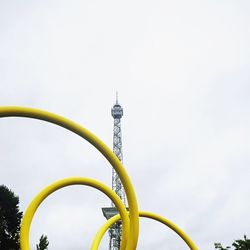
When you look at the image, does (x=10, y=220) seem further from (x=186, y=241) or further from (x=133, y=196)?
(x=133, y=196)

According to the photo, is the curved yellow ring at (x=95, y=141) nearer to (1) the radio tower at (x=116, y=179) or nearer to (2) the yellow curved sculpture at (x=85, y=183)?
(2) the yellow curved sculpture at (x=85, y=183)

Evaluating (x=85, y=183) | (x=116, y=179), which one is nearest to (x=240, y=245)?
(x=85, y=183)

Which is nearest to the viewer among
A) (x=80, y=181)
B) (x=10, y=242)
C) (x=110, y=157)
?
(x=110, y=157)

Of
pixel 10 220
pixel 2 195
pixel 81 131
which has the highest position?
pixel 2 195

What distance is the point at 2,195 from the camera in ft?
101

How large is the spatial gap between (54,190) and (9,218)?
2346 cm

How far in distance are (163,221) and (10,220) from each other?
2235 centimetres

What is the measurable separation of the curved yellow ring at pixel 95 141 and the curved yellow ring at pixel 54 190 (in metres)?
1.04

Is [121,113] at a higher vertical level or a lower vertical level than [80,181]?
higher

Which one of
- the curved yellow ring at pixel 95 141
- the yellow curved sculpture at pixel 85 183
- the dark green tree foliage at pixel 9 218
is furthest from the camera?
the dark green tree foliage at pixel 9 218

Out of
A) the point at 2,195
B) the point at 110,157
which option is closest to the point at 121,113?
the point at 2,195

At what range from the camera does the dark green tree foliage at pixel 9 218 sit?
→ 29.0 m

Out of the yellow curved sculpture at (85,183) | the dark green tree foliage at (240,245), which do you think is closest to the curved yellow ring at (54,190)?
the yellow curved sculpture at (85,183)

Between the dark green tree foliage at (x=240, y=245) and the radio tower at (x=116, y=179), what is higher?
the radio tower at (x=116, y=179)
